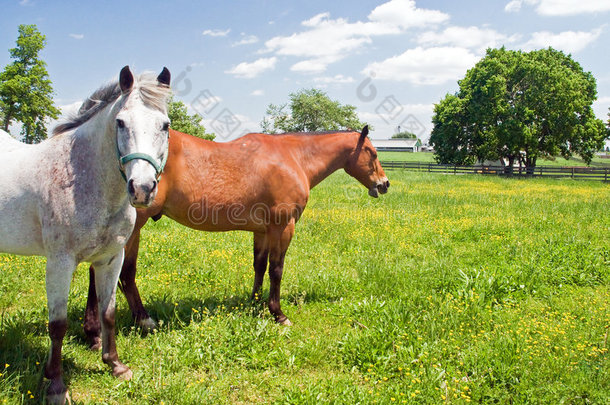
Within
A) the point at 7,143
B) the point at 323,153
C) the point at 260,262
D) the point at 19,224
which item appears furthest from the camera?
the point at 323,153

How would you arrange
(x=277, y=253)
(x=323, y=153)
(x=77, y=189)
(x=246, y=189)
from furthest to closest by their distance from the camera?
1. (x=323, y=153)
2. (x=277, y=253)
3. (x=246, y=189)
4. (x=77, y=189)

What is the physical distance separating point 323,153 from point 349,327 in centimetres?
249

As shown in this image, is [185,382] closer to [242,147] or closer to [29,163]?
[29,163]

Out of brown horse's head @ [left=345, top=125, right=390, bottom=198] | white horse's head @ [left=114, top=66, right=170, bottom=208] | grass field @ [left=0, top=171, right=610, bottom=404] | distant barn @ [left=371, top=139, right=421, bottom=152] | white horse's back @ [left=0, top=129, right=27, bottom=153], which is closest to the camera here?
white horse's head @ [left=114, top=66, right=170, bottom=208]

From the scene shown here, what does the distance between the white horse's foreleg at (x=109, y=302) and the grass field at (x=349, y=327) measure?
119 mm

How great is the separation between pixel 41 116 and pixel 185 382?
4103 cm

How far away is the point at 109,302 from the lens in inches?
138

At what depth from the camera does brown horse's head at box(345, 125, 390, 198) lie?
18.6 feet

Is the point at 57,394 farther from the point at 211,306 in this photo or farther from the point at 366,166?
the point at 366,166

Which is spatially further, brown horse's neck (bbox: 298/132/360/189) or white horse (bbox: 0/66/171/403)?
brown horse's neck (bbox: 298/132/360/189)

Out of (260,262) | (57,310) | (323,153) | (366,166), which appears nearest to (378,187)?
(366,166)

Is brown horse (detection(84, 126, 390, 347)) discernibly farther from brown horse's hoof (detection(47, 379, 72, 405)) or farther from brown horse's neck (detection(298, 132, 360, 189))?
brown horse's hoof (detection(47, 379, 72, 405))

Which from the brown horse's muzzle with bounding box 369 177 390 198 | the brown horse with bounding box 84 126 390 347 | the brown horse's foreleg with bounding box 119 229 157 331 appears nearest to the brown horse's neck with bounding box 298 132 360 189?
the brown horse with bounding box 84 126 390 347

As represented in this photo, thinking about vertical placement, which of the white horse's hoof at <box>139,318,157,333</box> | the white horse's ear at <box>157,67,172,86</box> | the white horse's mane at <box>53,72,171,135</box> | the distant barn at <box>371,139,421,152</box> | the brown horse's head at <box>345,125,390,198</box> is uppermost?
the distant barn at <box>371,139,421,152</box>
